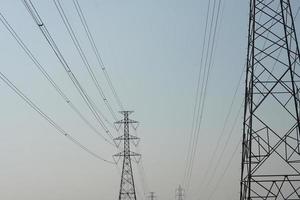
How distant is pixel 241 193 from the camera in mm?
28797

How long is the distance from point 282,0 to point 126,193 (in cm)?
3031

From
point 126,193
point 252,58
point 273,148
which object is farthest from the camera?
point 126,193

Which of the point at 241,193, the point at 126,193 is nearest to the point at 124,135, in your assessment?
the point at 126,193

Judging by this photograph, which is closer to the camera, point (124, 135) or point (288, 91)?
point (288, 91)

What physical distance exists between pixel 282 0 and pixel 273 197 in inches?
408

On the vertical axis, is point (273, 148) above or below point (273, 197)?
above

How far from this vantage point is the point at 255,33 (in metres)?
29.6

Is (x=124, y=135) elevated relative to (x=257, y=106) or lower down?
elevated

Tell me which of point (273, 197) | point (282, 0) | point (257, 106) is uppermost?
point (282, 0)

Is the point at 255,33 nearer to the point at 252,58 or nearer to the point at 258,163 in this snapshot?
the point at 252,58

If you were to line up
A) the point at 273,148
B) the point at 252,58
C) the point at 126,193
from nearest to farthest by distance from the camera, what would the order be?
the point at 273,148 → the point at 252,58 → the point at 126,193

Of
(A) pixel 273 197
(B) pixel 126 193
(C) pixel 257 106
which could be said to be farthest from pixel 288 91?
(B) pixel 126 193

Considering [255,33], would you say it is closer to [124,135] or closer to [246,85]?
[246,85]

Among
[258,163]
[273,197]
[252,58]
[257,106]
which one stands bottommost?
[273,197]
